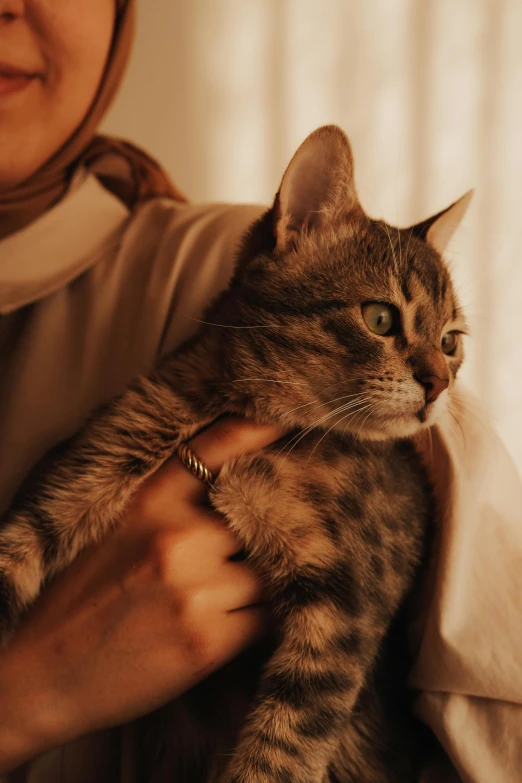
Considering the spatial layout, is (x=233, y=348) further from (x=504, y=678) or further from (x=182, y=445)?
(x=504, y=678)

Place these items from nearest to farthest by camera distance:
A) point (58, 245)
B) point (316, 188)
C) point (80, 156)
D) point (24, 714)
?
point (24, 714), point (316, 188), point (58, 245), point (80, 156)

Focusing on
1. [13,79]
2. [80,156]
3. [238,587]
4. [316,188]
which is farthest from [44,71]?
[238,587]

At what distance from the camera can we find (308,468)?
857 millimetres

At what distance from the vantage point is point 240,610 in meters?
0.82

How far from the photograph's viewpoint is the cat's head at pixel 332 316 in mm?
835

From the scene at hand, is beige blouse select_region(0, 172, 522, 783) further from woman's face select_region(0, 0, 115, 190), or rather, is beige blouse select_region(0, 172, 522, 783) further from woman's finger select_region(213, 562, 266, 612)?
woman's finger select_region(213, 562, 266, 612)

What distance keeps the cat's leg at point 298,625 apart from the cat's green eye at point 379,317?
0.78ft

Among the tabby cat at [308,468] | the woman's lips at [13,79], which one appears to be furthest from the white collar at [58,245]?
the tabby cat at [308,468]

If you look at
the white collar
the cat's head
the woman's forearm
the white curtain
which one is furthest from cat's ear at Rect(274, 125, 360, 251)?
the white curtain

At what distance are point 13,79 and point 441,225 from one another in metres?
0.75

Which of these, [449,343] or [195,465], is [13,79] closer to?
[195,465]

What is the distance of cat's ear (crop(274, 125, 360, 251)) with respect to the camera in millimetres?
850

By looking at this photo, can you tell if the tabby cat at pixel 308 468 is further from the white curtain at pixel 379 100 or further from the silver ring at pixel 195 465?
the white curtain at pixel 379 100

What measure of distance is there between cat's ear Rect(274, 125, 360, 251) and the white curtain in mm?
912
